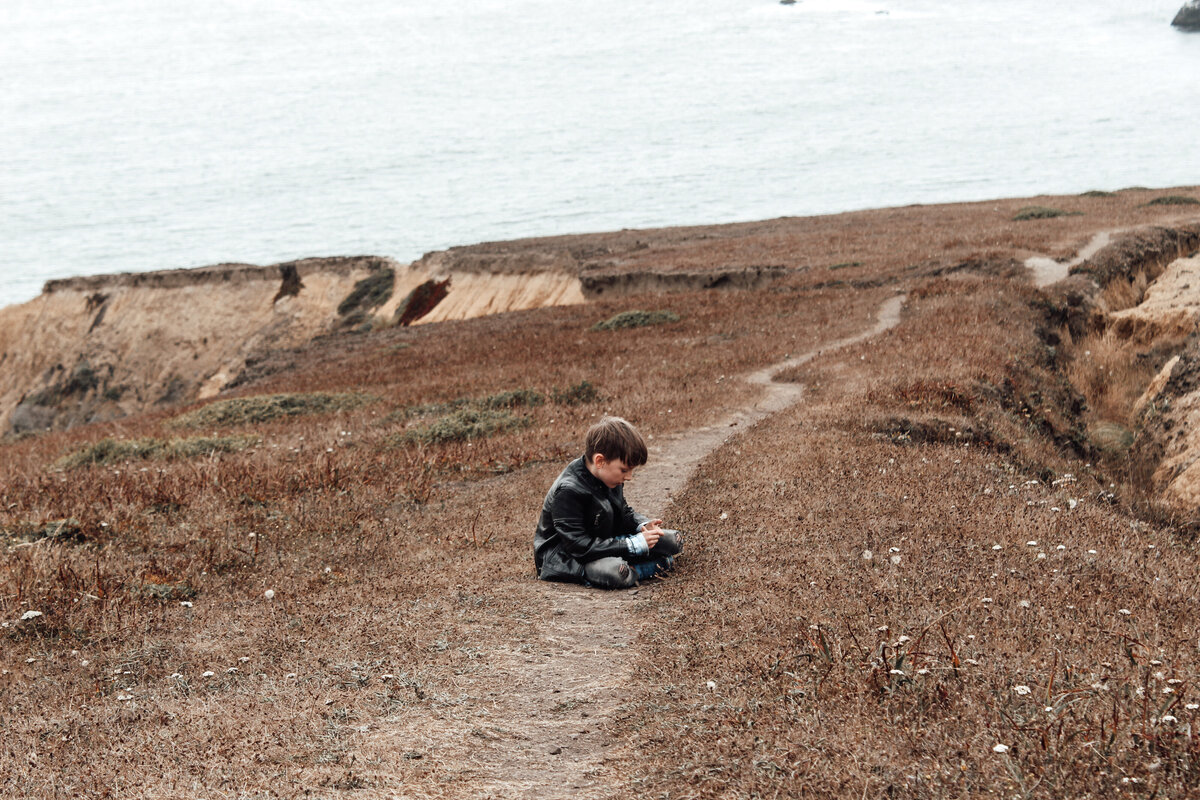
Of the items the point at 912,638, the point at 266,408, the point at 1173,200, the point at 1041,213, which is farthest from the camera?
the point at 1041,213

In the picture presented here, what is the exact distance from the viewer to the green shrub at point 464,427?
55.2ft

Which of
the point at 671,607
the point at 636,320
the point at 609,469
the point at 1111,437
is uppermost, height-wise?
the point at 609,469

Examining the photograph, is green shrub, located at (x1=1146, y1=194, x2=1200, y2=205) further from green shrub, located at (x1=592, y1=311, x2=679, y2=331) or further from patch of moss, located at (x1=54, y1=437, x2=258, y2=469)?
patch of moss, located at (x1=54, y1=437, x2=258, y2=469)

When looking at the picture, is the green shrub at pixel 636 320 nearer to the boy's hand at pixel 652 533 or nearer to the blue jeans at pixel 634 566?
the blue jeans at pixel 634 566

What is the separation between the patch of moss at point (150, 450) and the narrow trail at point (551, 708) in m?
11.5

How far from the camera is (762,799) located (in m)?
4.45

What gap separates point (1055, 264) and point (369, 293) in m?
42.4

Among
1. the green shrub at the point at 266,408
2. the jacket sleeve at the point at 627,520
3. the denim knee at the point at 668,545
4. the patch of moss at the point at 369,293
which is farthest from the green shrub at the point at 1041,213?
the denim knee at the point at 668,545

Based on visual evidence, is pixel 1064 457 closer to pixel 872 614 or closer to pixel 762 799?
pixel 872 614

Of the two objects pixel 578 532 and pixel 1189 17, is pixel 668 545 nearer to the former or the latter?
pixel 578 532

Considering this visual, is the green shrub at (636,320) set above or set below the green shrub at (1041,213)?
above

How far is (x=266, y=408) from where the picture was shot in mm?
23422

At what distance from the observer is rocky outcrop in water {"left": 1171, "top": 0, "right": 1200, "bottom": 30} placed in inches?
4450

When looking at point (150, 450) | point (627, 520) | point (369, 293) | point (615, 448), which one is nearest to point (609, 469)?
point (615, 448)
